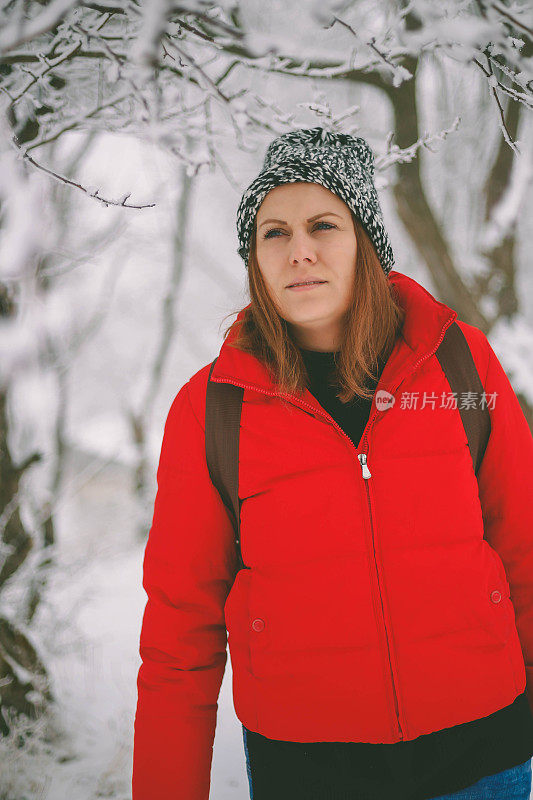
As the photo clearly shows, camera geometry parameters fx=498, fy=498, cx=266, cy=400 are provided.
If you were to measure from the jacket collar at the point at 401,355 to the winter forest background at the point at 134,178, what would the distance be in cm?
48

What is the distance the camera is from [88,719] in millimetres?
3277

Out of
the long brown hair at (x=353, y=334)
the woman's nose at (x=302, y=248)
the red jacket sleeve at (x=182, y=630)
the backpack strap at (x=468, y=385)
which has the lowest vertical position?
the red jacket sleeve at (x=182, y=630)

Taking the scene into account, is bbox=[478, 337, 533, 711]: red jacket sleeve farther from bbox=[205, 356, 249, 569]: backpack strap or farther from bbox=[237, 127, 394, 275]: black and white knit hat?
bbox=[205, 356, 249, 569]: backpack strap

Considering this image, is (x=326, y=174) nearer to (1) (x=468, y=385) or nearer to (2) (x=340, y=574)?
(1) (x=468, y=385)

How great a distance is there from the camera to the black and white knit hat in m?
1.46

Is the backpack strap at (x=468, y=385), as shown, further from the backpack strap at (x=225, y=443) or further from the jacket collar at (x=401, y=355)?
the backpack strap at (x=225, y=443)

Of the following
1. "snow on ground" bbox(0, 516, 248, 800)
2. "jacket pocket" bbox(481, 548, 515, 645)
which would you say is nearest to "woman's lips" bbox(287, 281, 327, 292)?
"jacket pocket" bbox(481, 548, 515, 645)

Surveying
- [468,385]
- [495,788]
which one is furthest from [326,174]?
[495,788]

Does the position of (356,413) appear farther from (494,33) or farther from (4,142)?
(4,142)

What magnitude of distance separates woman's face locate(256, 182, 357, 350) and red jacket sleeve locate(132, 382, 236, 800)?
0.49 meters

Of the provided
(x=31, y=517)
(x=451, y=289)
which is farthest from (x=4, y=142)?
(x=451, y=289)

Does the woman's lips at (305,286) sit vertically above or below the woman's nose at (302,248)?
below

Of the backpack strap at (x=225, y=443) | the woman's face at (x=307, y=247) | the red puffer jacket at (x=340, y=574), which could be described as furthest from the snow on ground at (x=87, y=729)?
the woman's face at (x=307, y=247)

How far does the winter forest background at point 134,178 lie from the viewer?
44.5 inches
